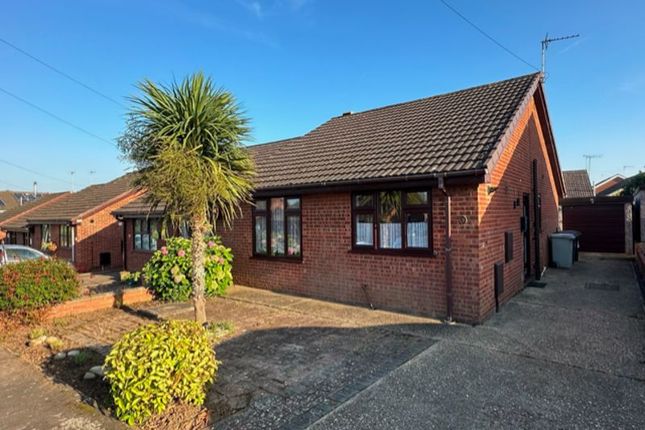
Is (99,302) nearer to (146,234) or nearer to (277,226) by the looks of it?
(277,226)

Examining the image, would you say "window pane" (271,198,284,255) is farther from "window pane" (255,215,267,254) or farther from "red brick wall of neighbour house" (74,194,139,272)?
"red brick wall of neighbour house" (74,194,139,272)

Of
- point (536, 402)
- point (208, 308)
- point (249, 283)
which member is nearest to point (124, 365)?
point (536, 402)

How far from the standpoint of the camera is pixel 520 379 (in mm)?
4543

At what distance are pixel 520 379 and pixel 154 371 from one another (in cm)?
406

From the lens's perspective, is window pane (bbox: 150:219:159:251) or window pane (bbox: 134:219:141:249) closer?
window pane (bbox: 150:219:159:251)

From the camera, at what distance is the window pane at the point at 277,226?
10023mm

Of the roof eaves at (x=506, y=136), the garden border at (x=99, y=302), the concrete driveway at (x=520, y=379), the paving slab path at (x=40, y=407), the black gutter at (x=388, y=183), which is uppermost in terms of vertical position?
the roof eaves at (x=506, y=136)

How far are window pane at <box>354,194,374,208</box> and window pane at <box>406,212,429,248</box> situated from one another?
0.92 meters

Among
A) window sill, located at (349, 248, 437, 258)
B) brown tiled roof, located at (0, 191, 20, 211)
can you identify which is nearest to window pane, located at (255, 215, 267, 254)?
window sill, located at (349, 248, 437, 258)

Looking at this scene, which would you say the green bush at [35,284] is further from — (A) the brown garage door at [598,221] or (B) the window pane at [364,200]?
(A) the brown garage door at [598,221]

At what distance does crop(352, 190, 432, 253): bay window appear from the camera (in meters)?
7.46

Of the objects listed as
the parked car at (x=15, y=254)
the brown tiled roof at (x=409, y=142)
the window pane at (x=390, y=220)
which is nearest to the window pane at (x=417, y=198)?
the window pane at (x=390, y=220)

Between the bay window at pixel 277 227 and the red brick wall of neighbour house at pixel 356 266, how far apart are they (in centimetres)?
24

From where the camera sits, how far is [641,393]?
13.7 ft
